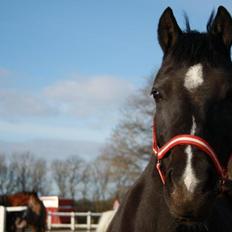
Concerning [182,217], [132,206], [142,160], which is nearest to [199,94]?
[182,217]

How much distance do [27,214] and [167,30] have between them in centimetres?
1086

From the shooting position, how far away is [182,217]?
270cm

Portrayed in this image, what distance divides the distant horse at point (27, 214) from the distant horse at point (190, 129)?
9.59m

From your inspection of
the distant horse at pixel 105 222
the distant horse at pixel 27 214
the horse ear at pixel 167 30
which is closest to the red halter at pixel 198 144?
the horse ear at pixel 167 30

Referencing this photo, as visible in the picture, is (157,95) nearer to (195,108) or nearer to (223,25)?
(195,108)

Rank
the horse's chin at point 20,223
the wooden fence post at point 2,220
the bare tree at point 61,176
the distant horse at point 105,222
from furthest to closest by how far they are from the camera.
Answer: the bare tree at point 61,176
the horse's chin at point 20,223
the wooden fence post at point 2,220
the distant horse at point 105,222

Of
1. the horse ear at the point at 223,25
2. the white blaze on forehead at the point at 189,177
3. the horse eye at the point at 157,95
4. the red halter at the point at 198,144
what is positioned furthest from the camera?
the horse ear at the point at 223,25

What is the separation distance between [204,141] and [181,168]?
24cm

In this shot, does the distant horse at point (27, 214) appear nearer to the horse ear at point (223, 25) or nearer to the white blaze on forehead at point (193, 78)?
the horse ear at point (223, 25)

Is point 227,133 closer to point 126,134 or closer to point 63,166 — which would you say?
point 126,134

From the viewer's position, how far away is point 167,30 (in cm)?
355

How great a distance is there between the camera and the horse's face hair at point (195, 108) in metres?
2.64

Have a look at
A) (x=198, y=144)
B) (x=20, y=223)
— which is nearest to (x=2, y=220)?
(x=20, y=223)

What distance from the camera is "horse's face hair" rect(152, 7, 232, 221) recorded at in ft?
8.66
